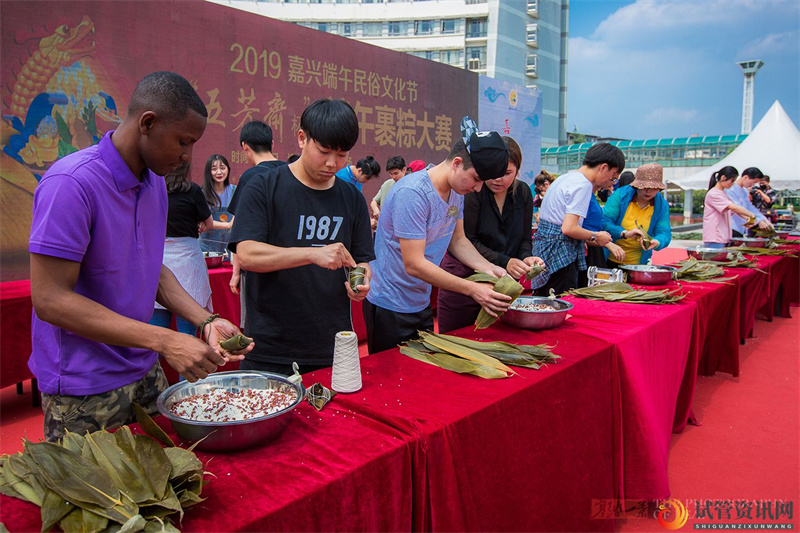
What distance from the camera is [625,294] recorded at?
2.85 meters

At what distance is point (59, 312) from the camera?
3.38 feet

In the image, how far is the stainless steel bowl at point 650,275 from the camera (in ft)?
10.7

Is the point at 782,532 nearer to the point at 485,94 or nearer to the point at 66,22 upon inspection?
the point at 66,22

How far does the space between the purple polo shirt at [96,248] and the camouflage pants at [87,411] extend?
23 mm

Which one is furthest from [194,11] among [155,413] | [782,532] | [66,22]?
[782,532]

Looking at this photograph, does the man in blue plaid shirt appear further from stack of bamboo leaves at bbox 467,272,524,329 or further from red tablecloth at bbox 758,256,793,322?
red tablecloth at bbox 758,256,793,322

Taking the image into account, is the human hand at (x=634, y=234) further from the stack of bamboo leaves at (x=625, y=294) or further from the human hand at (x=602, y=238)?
the stack of bamboo leaves at (x=625, y=294)

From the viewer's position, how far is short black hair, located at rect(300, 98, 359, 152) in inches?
62.0

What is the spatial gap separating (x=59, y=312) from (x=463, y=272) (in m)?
1.97

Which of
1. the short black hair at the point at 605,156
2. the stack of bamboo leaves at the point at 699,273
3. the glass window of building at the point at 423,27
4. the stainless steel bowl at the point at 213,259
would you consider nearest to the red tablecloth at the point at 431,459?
the short black hair at the point at 605,156

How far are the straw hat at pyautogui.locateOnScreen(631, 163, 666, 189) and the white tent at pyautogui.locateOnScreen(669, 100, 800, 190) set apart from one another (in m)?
10.4

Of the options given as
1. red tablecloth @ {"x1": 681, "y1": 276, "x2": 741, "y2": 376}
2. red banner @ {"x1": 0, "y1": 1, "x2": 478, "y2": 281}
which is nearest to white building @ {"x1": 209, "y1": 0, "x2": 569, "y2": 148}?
red banner @ {"x1": 0, "y1": 1, "x2": 478, "y2": 281}

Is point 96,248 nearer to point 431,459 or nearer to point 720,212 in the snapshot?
point 431,459

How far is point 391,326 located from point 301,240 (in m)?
0.63
